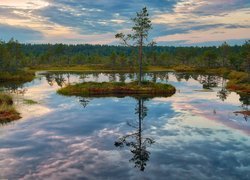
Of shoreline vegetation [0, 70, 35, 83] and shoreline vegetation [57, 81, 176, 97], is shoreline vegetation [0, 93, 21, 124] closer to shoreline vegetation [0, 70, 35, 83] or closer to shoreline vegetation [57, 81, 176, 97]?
shoreline vegetation [57, 81, 176, 97]

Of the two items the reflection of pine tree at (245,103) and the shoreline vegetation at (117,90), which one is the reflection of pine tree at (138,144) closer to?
the reflection of pine tree at (245,103)

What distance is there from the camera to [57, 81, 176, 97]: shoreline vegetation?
7200 cm

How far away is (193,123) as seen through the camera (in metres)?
43.1

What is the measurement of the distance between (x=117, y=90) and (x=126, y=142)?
1607 inches

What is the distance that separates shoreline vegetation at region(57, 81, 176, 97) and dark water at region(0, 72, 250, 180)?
51.4 feet

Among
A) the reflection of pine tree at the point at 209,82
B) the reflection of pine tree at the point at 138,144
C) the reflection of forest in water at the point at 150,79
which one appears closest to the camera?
the reflection of pine tree at the point at 138,144

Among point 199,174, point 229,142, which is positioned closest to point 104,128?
point 229,142

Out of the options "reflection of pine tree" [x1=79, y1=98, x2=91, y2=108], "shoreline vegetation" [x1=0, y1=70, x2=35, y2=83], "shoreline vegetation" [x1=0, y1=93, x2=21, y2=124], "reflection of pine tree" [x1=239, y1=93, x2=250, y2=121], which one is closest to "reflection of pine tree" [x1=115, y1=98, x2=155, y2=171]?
"shoreline vegetation" [x1=0, y1=93, x2=21, y2=124]

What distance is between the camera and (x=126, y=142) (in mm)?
33625

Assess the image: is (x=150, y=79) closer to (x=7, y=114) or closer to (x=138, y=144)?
(x=7, y=114)

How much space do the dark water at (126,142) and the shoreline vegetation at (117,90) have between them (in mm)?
15667

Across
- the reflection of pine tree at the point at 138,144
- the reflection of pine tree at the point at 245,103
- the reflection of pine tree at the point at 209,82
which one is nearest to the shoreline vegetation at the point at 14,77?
the reflection of pine tree at the point at 209,82

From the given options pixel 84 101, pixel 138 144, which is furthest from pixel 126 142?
pixel 84 101

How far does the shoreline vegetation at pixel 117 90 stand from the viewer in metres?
72.0
